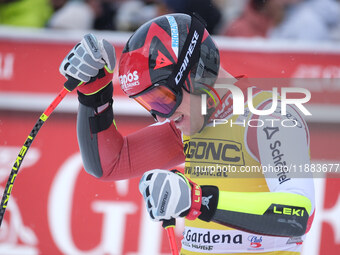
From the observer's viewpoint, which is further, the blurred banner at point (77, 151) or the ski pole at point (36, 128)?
the blurred banner at point (77, 151)

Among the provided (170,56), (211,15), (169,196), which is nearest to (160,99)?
(170,56)

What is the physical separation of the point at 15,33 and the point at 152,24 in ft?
8.70

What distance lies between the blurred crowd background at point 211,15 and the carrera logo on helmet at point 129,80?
7.83 ft

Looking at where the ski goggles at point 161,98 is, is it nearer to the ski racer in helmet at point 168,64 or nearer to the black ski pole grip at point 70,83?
the ski racer in helmet at point 168,64

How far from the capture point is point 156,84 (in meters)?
3.10

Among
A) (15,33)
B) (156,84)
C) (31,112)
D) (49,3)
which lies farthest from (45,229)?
(156,84)

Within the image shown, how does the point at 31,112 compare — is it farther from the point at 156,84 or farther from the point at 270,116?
the point at 270,116

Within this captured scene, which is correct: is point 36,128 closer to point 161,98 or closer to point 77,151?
point 161,98

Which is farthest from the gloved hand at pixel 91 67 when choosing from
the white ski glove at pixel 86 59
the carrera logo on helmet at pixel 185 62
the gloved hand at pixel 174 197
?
the gloved hand at pixel 174 197

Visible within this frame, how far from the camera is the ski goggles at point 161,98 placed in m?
3.12

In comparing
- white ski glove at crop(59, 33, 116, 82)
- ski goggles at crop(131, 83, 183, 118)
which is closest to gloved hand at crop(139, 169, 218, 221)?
ski goggles at crop(131, 83, 183, 118)

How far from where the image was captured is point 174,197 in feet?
8.63

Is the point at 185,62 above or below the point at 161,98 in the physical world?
above

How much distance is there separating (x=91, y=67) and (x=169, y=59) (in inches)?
18.5
